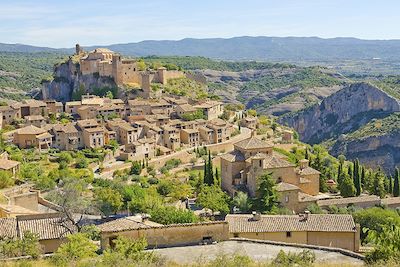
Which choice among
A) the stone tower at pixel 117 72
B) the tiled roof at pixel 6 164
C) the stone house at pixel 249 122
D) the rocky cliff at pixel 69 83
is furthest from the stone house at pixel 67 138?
the stone house at pixel 249 122

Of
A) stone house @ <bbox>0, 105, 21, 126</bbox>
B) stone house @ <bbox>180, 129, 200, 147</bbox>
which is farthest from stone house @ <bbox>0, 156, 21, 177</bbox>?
stone house @ <bbox>180, 129, 200, 147</bbox>

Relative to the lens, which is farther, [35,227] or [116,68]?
[116,68]

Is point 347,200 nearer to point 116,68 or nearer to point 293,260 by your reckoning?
point 293,260

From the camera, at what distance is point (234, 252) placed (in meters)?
16.8

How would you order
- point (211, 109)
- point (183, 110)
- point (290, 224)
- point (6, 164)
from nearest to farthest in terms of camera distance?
point (290, 224), point (6, 164), point (183, 110), point (211, 109)

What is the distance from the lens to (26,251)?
1800cm

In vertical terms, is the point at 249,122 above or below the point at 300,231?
below

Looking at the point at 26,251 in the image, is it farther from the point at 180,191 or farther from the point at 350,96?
the point at 350,96

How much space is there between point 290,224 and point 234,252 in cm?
865

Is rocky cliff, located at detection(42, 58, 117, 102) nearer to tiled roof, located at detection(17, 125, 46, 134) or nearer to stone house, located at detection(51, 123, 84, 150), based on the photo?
stone house, located at detection(51, 123, 84, 150)

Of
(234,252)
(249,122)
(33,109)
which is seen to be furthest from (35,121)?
(234,252)

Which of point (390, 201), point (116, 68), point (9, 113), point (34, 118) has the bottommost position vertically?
point (390, 201)

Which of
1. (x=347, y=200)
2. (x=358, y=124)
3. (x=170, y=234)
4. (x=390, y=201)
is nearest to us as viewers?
(x=170, y=234)

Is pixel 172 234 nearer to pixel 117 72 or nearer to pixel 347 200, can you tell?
pixel 347 200
